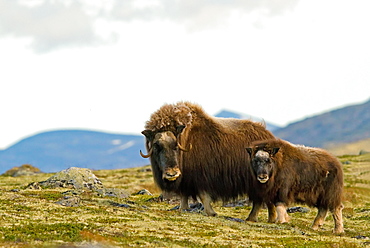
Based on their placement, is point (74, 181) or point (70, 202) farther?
point (74, 181)

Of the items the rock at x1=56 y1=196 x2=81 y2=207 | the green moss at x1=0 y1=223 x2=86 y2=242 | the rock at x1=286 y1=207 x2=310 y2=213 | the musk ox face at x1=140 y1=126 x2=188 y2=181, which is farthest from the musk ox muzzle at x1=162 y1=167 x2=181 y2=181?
the rock at x1=286 y1=207 x2=310 y2=213

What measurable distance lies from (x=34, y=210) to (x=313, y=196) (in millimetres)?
10327

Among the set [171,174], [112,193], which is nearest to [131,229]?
[171,174]

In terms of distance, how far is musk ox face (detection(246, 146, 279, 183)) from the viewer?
22.5m

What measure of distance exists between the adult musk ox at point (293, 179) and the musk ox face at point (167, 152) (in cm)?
278

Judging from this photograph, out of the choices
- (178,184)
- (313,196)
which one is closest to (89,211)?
(178,184)

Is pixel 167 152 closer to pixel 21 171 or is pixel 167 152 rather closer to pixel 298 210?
pixel 298 210

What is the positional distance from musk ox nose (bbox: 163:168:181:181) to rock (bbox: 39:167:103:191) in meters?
12.4

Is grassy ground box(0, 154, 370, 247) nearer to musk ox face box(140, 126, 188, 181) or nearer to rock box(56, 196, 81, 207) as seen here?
rock box(56, 196, 81, 207)

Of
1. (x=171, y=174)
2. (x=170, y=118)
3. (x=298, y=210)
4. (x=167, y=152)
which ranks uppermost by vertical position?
(x=170, y=118)

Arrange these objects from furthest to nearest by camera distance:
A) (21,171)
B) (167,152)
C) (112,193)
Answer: (21,171) → (112,193) → (167,152)

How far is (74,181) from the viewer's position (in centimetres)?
3556

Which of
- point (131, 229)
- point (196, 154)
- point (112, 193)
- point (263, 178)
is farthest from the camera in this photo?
point (112, 193)

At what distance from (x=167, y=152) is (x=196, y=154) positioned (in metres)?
1.29
